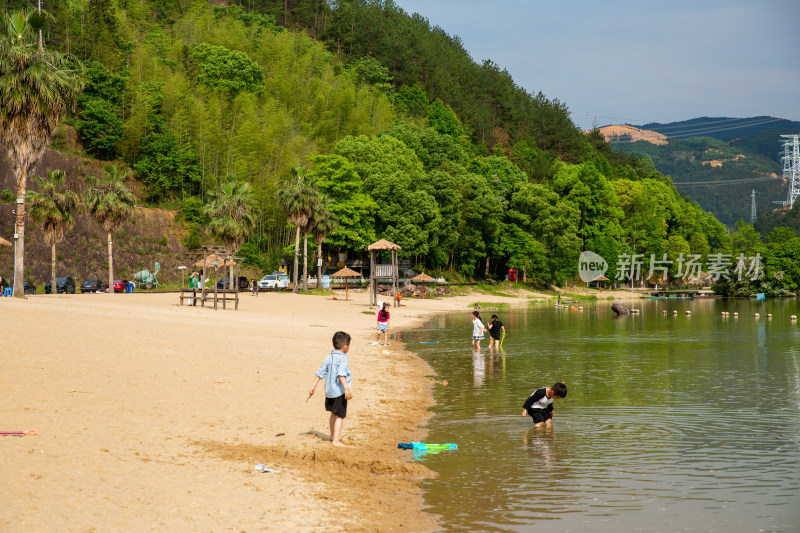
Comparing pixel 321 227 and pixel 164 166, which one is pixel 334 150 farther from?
pixel 164 166

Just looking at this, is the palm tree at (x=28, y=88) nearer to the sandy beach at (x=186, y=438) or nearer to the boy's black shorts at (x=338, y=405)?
the sandy beach at (x=186, y=438)

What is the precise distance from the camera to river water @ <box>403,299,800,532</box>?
8422 mm

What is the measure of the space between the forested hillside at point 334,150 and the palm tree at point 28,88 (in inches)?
1148

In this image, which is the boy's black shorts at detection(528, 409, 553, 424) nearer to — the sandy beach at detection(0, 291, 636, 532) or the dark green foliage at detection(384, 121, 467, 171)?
the sandy beach at detection(0, 291, 636, 532)

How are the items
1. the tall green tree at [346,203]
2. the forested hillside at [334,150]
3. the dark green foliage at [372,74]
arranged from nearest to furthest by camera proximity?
1. the tall green tree at [346,203]
2. the forested hillside at [334,150]
3. the dark green foliage at [372,74]

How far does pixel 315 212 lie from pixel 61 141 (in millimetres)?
35078

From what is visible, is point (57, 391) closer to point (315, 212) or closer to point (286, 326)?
point (286, 326)

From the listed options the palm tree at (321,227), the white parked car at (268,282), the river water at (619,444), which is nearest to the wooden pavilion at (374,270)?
the palm tree at (321,227)

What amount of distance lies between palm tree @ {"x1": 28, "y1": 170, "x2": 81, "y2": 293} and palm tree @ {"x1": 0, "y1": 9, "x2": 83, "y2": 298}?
18309 mm

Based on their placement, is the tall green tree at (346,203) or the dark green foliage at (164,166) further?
the dark green foliage at (164,166)

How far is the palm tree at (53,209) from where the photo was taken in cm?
4797

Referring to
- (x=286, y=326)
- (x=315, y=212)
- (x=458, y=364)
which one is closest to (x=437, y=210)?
(x=315, y=212)

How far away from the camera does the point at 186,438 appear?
9797 millimetres

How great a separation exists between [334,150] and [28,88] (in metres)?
46.6
